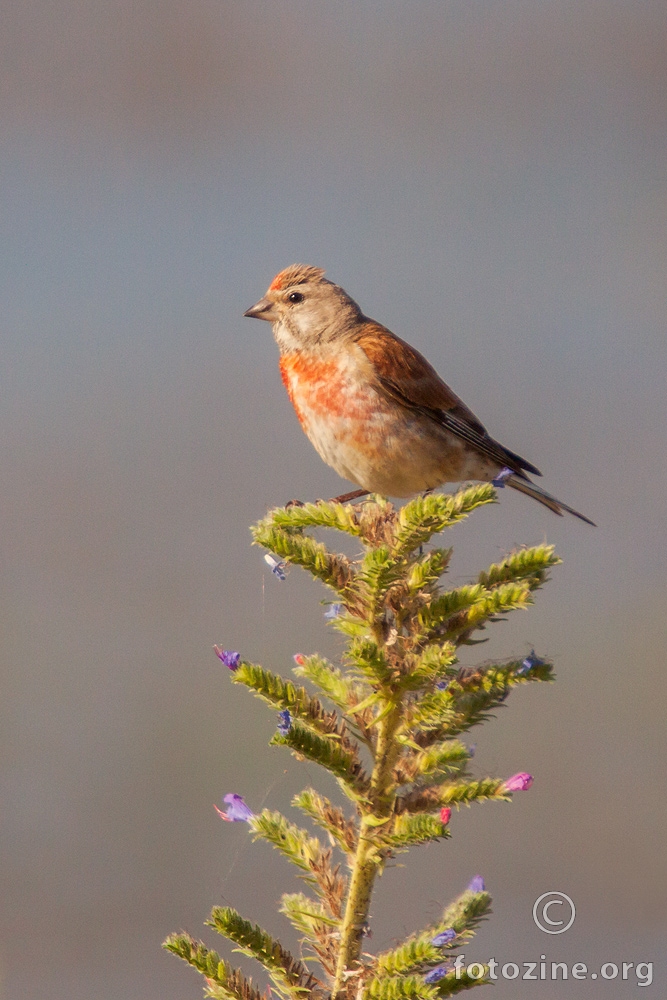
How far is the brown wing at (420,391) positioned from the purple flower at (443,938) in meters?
2.24

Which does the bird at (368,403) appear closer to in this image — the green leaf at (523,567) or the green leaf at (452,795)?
the green leaf at (523,567)

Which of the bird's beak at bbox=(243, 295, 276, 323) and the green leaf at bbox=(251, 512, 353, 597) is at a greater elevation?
the bird's beak at bbox=(243, 295, 276, 323)

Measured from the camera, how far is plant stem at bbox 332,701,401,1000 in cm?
138

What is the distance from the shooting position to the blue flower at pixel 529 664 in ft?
4.84

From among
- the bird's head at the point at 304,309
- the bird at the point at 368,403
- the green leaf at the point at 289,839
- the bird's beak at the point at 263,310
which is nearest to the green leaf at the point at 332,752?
the green leaf at the point at 289,839

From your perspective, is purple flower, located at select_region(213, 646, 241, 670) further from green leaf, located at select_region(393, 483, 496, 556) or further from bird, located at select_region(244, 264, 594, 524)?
bird, located at select_region(244, 264, 594, 524)

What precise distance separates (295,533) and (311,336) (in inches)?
80.1

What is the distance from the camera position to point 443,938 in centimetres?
134

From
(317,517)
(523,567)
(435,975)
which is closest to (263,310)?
(317,517)

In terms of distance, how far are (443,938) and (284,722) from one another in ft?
1.13

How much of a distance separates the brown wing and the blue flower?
79.8 inches

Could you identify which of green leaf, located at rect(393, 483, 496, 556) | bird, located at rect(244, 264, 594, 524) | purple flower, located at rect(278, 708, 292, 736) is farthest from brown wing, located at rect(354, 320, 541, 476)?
purple flower, located at rect(278, 708, 292, 736)

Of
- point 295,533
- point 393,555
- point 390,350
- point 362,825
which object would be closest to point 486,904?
point 362,825

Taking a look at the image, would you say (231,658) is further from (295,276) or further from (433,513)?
(295,276)
